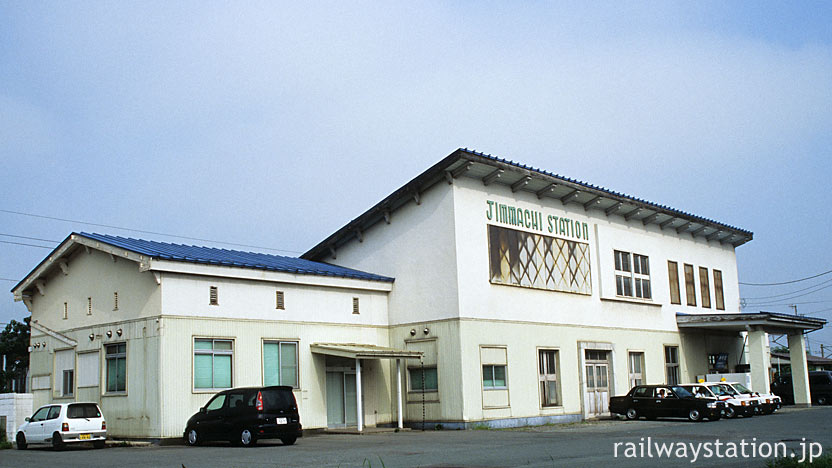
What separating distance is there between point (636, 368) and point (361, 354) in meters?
14.8

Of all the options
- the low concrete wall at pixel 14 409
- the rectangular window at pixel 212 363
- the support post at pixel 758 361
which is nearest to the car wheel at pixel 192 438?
the rectangular window at pixel 212 363

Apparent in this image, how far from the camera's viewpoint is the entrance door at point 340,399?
27.8 meters

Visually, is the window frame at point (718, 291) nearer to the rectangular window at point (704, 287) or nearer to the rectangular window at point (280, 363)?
the rectangular window at point (704, 287)

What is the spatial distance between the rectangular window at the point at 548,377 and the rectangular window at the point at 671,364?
8928 mm

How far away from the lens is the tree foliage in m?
50.3

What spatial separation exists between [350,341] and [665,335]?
16384 millimetres

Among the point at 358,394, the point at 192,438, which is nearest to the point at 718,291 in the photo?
the point at 358,394

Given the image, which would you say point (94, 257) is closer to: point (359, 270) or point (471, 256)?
point (359, 270)

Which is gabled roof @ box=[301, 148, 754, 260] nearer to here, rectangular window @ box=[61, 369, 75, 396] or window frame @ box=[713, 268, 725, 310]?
window frame @ box=[713, 268, 725, 310]

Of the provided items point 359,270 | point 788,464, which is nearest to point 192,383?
point 359,270

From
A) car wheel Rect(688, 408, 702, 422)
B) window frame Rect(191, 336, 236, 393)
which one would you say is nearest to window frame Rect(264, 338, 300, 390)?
window frame Rect(191, 336, 236, 393)

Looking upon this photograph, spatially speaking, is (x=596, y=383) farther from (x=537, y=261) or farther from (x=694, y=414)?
(x=537, y=261)

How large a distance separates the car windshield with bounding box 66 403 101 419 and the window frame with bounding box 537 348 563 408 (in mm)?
15058

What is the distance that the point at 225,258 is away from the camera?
2616cm
